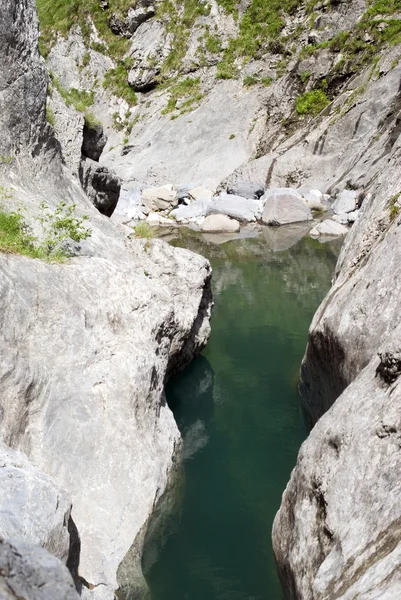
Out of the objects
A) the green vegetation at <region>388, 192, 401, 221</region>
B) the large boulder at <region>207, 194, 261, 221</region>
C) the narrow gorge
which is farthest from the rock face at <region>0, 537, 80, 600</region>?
the large boulder at <region>207, 194, 261, 221</region>

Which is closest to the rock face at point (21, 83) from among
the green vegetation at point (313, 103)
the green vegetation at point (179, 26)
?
the green vegetation at point (313, 103)

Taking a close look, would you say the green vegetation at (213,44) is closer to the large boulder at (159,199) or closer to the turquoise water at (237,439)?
the large boulder at (159,199)

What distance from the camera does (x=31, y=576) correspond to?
4000 mm

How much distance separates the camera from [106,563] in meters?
8.81

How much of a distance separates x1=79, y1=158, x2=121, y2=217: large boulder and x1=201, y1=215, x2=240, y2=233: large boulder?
49.7ft

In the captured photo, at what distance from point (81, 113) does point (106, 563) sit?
12.9 meters

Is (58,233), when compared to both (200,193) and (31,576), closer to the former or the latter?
(31,576)

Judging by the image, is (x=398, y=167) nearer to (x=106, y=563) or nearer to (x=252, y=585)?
(x=252, y=585)

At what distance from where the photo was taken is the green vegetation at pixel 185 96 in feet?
157

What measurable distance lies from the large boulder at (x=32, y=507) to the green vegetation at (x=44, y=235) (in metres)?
4.47

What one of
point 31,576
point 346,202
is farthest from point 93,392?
point 346,202

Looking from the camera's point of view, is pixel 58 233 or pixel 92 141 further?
pixel 92 141

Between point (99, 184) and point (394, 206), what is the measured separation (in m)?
10.2

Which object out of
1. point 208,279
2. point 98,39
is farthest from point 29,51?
point 98,39
